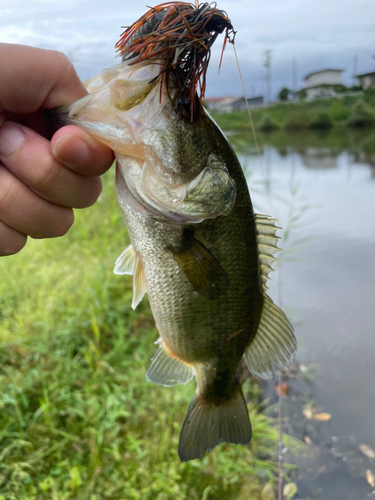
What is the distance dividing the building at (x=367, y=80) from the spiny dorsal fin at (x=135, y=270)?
53514 millimetres

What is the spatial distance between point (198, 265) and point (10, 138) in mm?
697

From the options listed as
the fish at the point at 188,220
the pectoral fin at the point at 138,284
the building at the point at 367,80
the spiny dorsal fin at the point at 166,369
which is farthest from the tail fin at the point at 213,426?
the building at the point at 367,80

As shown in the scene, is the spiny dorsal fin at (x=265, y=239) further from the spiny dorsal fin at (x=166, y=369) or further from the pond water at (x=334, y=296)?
the pond water at (x=334, y=296)

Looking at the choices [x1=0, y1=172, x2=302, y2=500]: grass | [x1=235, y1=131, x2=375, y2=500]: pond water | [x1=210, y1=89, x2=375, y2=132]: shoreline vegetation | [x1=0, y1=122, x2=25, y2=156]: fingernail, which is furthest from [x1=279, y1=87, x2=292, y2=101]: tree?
[x1=0, y1=122, x2=25, y2=156]: fingernail

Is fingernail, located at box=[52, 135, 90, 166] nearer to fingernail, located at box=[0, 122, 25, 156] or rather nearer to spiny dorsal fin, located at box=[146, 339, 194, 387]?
fingernail, located at box=[0, 122, 25, 156]

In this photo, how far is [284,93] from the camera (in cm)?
4941

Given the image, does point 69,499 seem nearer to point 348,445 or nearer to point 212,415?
point 212,415

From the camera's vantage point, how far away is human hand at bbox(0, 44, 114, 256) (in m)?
1.11

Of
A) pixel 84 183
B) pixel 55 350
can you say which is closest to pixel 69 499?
pixel 55 350

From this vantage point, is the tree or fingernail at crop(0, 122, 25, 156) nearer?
fingernail at crop(0, 122, 25, 156)

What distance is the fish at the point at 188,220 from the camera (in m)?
0.98

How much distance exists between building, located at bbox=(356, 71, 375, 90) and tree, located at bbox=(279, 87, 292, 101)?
8.69 m

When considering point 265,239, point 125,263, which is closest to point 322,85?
point 265,239

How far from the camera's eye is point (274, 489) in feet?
8.98
